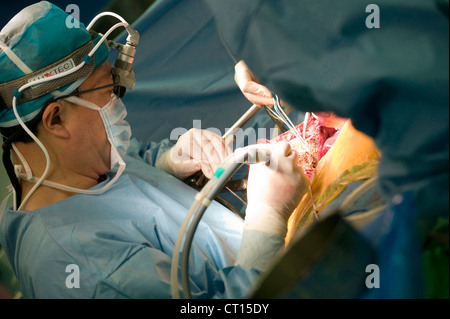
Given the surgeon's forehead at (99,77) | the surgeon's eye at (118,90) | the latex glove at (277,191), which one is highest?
the surgeon's forehead at (99,77)

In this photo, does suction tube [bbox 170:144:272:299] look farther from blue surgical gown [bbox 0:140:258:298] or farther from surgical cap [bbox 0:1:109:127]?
surgical cap [bbox 0:1:109:127]

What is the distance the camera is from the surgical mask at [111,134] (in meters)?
1.33

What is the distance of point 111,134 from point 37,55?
35 centimetres

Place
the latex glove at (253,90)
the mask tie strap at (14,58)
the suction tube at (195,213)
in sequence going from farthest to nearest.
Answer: the latex glove at (253,90) → the mask tie strap at (14,58) → the suction tube at (195,213)

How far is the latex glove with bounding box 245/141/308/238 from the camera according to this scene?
3.67 feet

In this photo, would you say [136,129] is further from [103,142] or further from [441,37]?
[441,37]

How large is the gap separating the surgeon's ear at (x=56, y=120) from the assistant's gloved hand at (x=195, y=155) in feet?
1.65

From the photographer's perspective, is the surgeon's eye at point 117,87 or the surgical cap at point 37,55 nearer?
the surgical cap at point 37,55

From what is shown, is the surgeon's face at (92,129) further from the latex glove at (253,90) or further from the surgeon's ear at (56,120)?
the latex glove at (253,90)

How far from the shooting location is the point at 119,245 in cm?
114

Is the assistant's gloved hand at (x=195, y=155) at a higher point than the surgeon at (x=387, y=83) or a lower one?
lower

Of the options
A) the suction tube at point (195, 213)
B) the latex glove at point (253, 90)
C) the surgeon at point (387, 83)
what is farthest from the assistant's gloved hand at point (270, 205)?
the latex glove at point (253, 90)

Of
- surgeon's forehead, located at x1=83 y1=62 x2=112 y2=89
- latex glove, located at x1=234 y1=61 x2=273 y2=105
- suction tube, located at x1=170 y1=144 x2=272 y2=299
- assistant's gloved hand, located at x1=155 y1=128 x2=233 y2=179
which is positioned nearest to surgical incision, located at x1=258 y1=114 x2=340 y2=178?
latex glove, located at x1=234 y1=61 x2=273 y2=105

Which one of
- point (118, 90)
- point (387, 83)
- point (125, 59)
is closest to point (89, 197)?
point (118, 90)
